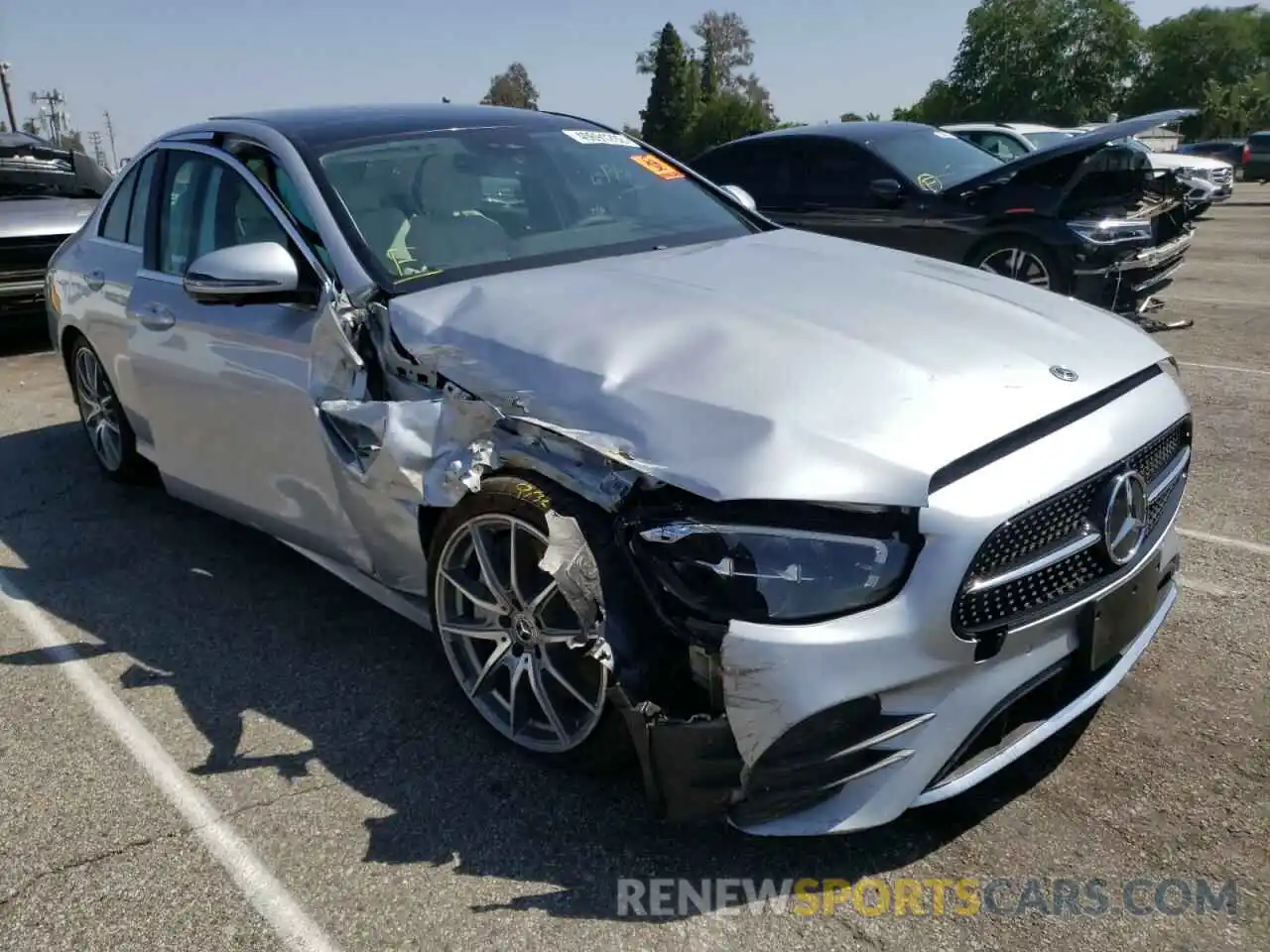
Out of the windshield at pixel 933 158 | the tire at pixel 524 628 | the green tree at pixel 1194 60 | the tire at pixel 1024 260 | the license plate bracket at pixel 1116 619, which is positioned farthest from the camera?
the green tree at pixel 1194 60

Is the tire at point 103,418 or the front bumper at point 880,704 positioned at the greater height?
the front bumper at point 880,704

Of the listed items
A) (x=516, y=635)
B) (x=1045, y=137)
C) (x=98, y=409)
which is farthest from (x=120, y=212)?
(x=1045, y=137)

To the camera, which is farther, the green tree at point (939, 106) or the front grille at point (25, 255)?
the green tree at point (939, 106)

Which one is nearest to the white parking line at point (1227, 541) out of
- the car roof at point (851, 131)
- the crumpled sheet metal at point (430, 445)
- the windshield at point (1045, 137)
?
the crumpled sheet metal at point (430, 445)

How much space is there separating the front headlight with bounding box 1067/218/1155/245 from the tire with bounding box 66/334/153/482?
→ 6109 mm

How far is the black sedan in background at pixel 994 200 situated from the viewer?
24.6ft

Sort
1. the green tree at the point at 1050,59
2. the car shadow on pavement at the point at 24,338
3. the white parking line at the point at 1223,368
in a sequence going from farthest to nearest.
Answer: the green tree at the point at 1050,59, the car shadow on pavement at the point at 24,338, the white parking line at the point at 1223,368

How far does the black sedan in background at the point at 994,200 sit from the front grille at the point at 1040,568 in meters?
5.52

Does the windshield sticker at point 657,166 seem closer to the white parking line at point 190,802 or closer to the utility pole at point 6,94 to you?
the white parking line at point 190,802

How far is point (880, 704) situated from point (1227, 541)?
263 cm

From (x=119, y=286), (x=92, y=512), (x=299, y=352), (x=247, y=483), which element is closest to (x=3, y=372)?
(x=92, y=512)

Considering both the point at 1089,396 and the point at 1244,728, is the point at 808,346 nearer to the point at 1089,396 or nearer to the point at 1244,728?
the point at 1089,396

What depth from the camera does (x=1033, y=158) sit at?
305 inches

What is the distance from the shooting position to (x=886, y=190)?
8.06m
